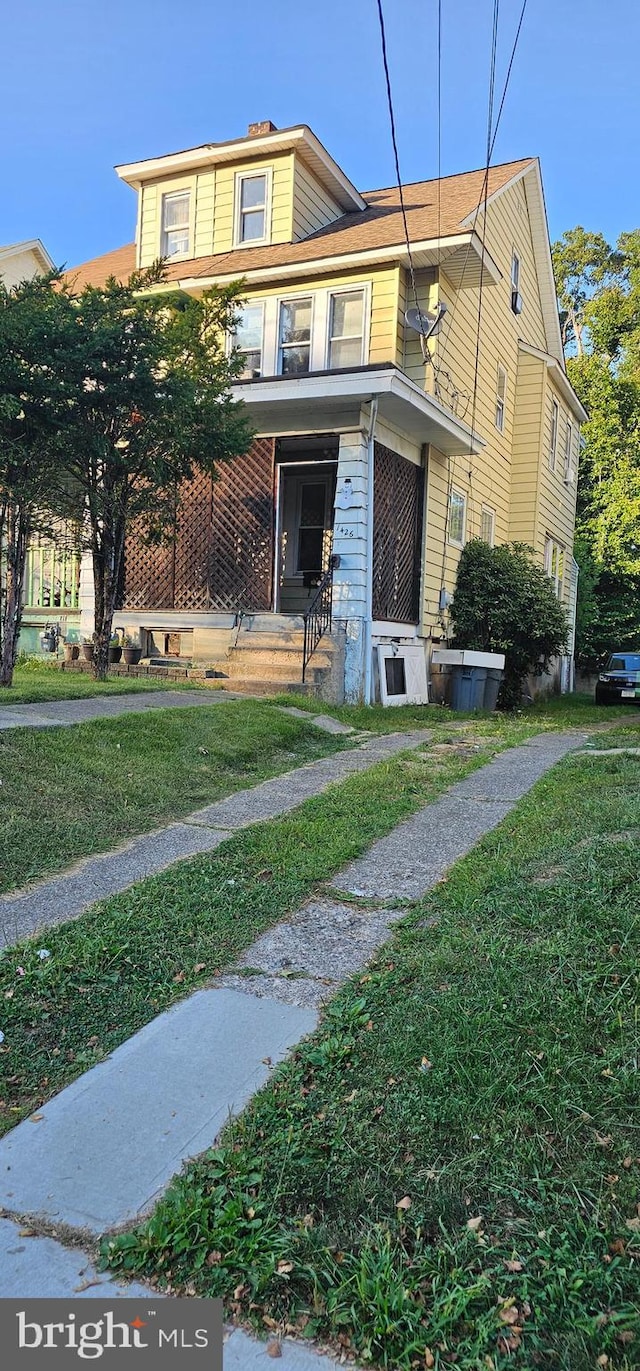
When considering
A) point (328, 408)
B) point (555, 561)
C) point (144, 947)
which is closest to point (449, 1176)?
point (144, 947)

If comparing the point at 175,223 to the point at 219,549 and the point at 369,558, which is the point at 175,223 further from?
the point at 369,558

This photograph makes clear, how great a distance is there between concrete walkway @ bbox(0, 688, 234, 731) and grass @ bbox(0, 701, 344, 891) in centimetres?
21

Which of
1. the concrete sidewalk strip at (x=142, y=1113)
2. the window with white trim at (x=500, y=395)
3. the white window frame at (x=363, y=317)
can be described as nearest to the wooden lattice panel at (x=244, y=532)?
the white window frame at (x=363, y=317)

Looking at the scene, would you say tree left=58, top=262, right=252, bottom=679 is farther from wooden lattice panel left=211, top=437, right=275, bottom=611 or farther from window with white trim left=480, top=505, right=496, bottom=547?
window with white trim left=480, top=505, right=496, bottom=547

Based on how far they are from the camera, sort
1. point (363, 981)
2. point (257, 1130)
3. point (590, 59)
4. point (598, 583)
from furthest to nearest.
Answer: point (598, 583) < point (590, 59) < point (363, 981) < point (257, 1130)

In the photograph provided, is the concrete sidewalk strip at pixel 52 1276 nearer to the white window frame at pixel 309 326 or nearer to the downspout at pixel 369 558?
the downspout at pixel 369 558

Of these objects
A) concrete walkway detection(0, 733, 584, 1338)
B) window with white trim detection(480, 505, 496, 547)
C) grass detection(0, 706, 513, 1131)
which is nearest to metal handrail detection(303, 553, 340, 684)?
grass detection(0, 706, 513, 1131)

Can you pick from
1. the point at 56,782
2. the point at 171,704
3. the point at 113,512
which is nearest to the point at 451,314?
the point at 113,512

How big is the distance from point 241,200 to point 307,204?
116 centimetres

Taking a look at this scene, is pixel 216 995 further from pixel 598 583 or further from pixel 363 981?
pixel 598 583

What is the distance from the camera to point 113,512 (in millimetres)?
9289

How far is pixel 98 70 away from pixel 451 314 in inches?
240

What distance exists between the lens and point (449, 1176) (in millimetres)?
1995

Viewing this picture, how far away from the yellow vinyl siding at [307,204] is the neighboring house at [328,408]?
0.11ft
